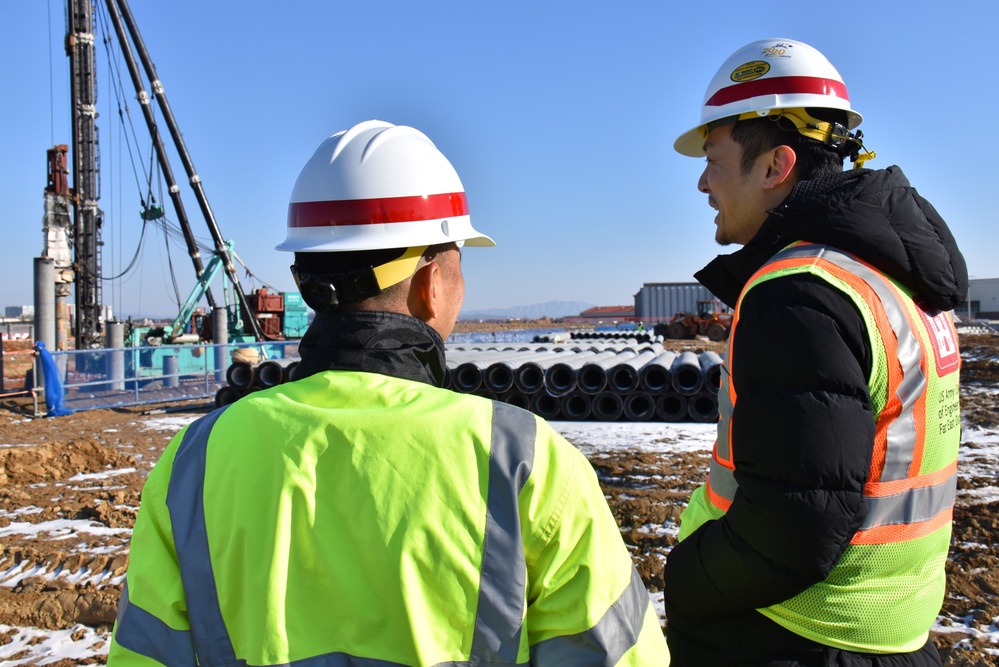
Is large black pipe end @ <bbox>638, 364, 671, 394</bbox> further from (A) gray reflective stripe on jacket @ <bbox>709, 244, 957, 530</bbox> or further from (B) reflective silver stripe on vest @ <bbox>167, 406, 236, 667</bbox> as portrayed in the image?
(B) reflective silver stripe on vest @ <bbox>167, 406, 236, 667</bbox>

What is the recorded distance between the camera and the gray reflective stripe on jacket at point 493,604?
4.01 ft

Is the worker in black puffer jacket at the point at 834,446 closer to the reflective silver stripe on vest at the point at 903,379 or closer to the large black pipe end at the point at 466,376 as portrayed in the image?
the reflective silver stripe on vest at the point at 903,379

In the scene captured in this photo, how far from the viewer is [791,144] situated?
6.36 feet

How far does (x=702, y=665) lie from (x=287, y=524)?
3.70 ft

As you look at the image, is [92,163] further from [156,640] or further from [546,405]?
[156,640]

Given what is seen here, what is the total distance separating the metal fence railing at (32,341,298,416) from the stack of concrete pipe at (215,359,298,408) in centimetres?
161

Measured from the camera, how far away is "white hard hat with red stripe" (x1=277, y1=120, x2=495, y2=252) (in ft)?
5.20

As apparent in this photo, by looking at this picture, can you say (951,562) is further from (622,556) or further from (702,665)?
(622,556)

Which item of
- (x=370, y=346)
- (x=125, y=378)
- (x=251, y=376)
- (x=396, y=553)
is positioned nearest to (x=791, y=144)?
(x=370, y=346)

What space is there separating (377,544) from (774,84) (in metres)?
1.60

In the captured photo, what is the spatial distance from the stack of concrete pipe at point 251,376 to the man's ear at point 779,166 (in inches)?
395

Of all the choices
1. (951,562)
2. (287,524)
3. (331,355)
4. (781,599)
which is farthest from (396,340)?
(951,562)

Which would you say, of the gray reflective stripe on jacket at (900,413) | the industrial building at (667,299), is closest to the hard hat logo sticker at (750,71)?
the gray reflective stripe on jacket at (900,413)

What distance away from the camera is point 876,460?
1.55 metres
